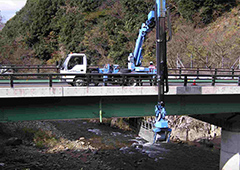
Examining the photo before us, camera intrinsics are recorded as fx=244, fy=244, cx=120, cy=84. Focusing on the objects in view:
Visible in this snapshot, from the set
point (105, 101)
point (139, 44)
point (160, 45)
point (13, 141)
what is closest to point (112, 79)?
point (105, 101)

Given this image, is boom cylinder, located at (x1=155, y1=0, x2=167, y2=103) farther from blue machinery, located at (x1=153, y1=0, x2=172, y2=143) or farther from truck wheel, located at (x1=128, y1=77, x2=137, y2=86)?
truck wheel, located at (x1=128, y1=77, x2=137, y2=86)

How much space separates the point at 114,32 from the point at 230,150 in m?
37.7

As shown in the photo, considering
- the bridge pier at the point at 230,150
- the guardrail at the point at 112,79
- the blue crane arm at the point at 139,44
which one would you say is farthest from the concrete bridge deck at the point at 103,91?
the blue crane arm at the point at 139,44

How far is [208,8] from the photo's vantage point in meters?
43.9

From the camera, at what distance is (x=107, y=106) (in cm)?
1105

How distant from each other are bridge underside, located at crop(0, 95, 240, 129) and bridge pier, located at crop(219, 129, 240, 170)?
1679mm

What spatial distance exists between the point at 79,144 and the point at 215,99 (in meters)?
12.8

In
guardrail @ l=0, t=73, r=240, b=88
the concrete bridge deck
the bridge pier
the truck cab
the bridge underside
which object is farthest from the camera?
the truck cab

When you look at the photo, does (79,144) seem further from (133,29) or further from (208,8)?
(208,8)

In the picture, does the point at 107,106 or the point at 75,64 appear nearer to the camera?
the point at 107,106

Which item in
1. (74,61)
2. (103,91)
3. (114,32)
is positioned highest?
(114,32)

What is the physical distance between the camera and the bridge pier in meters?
13.1

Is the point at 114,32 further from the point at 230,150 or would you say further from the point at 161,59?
the point at 161,59

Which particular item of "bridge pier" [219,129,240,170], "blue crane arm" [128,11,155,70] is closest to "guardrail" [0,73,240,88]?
"blue crane arm" [128,11,155,70]
